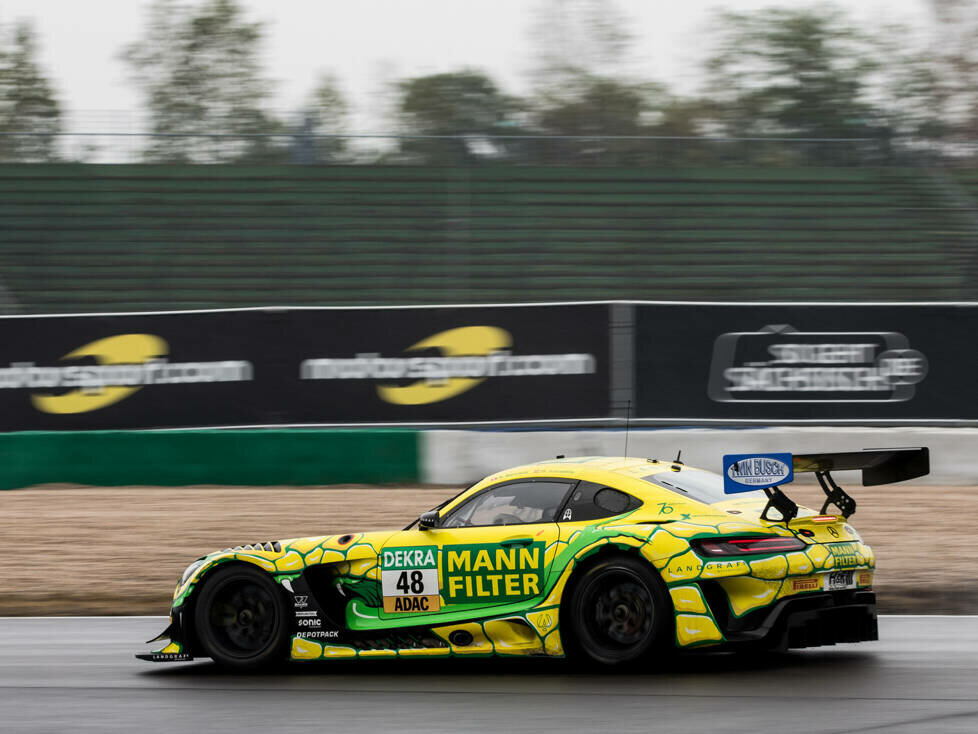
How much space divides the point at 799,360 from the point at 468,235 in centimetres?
645

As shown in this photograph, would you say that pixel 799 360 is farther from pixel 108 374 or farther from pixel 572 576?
pixel 572 576

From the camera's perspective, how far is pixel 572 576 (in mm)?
7133

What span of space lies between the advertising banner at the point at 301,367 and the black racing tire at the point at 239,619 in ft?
30.7

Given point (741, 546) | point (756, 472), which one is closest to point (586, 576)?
point (741, 546)

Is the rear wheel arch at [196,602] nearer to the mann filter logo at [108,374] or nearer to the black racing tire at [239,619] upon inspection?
the black racing tire at [239,619]

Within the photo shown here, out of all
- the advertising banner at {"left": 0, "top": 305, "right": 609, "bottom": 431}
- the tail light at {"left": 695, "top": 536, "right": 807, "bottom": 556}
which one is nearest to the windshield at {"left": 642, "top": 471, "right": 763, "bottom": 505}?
the tail light at {"left": 695, "top": 536, "right": 807, "bottom": 556}

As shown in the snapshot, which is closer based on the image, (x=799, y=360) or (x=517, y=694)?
(x=517, y=694)

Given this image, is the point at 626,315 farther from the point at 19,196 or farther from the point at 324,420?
the point at 19,196

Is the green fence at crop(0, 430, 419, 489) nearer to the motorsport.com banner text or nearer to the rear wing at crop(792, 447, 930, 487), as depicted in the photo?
the motorsport.com banner text

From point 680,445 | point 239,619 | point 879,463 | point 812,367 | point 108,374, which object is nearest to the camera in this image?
point 879,463

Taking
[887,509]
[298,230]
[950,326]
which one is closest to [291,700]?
[887,509]

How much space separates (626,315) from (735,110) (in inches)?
576

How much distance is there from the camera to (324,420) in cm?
1725

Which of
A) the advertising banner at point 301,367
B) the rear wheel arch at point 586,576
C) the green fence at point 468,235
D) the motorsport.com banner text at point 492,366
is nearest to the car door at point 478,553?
the rear wheel arch at point 586,576
